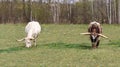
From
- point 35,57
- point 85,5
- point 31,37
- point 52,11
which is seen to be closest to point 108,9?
point 85,5

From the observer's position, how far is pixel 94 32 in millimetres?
18000

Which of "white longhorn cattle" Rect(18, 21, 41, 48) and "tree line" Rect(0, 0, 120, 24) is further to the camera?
"tree line" Rect(0, 0, 120, 24)

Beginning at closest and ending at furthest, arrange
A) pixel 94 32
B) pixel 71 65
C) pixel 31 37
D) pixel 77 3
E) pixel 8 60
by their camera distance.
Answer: pixel 71 65
pixel 8 60
pixel 94 32
pixel 31 37
pixel 77 3

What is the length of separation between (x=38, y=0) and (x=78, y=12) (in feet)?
23.1

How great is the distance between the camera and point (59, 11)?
52906mm

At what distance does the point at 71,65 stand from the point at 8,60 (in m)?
2.97

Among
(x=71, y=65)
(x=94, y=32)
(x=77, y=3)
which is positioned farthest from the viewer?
(x=77, y=3)

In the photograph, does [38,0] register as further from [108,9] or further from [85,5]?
[108,9]

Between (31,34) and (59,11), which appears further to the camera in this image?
(59,11)

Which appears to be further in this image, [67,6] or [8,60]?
[67,6]

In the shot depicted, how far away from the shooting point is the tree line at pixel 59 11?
168ft

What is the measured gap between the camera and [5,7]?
53.5m

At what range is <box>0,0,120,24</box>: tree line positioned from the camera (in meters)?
51.3

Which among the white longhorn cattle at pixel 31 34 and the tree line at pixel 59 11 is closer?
the white longhorn cattle at pixel 31 34
